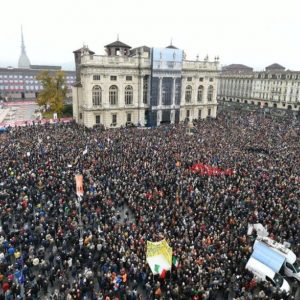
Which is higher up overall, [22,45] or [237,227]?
[22,45]

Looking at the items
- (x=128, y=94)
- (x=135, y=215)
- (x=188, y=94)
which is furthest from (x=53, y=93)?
(x=135, y=215)

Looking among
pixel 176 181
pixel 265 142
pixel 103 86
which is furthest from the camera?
pixel 103 86

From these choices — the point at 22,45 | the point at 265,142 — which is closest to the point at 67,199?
the point at 265,142

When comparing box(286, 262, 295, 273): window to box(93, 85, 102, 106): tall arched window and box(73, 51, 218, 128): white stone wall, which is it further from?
box(93, 85, 102, 106): tall arched window

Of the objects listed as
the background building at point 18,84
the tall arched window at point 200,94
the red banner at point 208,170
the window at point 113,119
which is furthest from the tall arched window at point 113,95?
the background building at point 18,84

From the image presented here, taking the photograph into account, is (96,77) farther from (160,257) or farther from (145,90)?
(160,257)

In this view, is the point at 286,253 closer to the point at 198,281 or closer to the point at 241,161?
the point at 198,281

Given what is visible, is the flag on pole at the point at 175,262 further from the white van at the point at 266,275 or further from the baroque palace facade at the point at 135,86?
the baroque palace facade at the point at 135,86

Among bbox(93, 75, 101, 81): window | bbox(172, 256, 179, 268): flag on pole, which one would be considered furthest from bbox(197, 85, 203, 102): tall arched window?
bbox(172, 256, 179, 268): flag on pole
